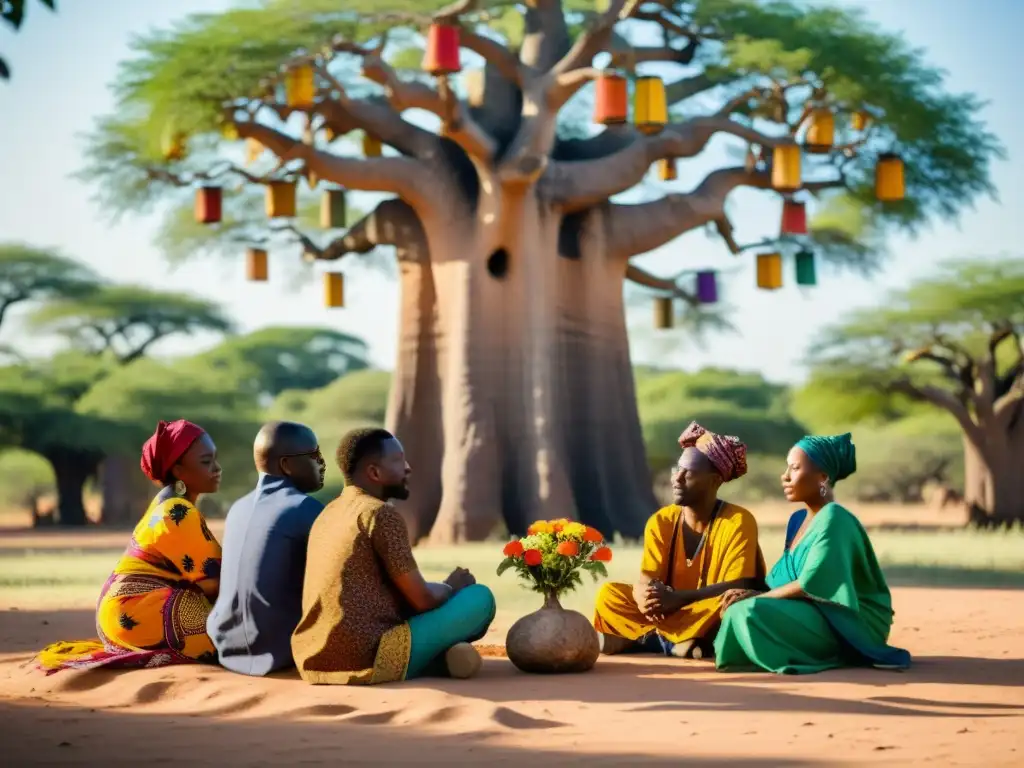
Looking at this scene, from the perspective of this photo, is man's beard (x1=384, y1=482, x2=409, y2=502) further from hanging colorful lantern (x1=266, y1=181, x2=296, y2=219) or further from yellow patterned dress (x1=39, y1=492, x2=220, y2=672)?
hanging colorful lantern (x1=266, y1=181, x2=296, y2=219)

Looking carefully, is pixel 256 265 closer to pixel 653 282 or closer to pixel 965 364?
pixel 653 282

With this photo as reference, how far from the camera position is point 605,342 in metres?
19.0

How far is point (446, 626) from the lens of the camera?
6543 millimetres

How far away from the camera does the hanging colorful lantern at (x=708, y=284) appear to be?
20.5m

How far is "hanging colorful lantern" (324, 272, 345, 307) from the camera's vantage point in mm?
19328

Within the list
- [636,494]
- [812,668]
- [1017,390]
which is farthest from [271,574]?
[1017,390]

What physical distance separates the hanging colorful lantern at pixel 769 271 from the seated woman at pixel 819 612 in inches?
484

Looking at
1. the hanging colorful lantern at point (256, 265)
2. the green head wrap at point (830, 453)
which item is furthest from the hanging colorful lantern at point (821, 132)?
the green head wrap at point (830, 453)

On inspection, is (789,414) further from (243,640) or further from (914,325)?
(243,640)

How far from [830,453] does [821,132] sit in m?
10.8

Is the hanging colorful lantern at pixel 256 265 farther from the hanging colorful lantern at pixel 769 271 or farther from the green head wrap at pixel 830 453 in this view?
the green head wrap at pixel 830 453

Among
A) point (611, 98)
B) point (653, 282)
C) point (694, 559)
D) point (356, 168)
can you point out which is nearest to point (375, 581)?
point (694, 559)

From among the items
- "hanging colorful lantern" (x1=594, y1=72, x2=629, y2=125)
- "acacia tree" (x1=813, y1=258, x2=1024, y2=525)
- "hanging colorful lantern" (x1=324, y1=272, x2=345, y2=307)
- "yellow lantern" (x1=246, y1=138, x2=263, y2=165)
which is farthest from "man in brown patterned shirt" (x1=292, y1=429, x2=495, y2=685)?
"acacia tree" (x1=813, y1=258, x2=1024, y2=525)

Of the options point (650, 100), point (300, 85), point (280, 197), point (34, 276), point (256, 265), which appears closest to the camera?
point (650, 100)
